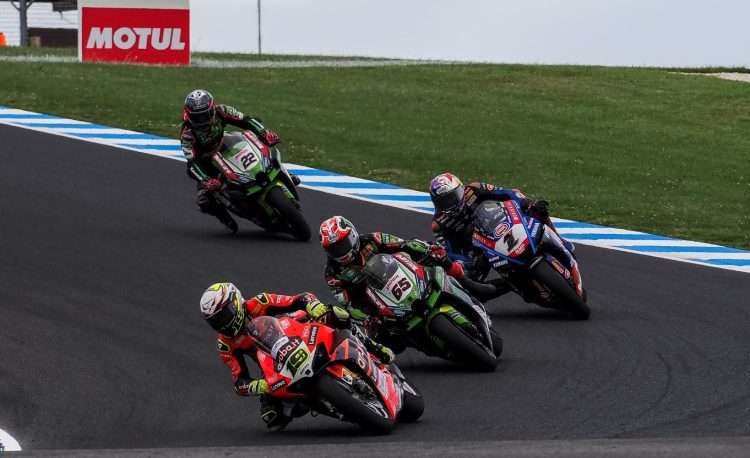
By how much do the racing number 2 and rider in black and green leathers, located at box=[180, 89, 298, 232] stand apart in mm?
5435

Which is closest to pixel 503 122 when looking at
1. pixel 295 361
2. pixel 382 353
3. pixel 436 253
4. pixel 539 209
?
pixel 539 209

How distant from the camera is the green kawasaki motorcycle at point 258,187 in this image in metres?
16.5

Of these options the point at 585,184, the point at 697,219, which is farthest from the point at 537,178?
the point at 697,219

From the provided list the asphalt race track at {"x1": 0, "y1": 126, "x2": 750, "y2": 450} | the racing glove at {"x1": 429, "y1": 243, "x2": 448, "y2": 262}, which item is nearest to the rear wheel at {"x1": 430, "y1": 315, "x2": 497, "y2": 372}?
the asphalt race track at {"x1": 0, "y1": 126, "x2": 750, "y2": 450}

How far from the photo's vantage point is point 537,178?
22.2 meters

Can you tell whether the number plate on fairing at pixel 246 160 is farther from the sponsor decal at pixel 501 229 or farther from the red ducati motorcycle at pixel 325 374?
the red ducati motorcycle at pixel 325 374

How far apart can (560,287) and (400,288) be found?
7.85 ft

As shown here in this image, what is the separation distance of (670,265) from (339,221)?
6.17m

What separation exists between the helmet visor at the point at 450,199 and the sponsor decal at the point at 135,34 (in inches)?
752

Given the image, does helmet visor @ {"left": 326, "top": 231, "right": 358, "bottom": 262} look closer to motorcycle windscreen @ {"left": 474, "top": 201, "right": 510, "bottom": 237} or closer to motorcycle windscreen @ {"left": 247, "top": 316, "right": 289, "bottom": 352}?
motorcycle windscreen @ {"left": 247, "top": 316, "right": 289, "bottom": 352}

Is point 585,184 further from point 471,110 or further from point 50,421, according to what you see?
point 50,421

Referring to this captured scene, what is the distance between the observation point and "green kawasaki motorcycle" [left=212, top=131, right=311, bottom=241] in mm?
16484

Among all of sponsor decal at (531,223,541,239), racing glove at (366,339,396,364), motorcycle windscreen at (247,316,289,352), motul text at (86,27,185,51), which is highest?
motul text at (86,27,185,51)

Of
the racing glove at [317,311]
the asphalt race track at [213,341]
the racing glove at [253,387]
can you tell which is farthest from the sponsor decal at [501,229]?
the racing glove at [253,387]
